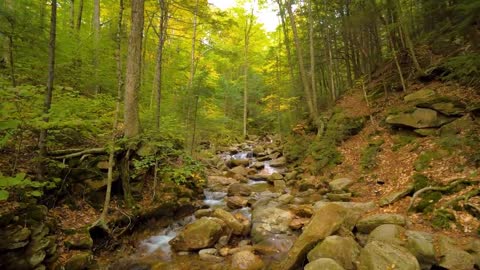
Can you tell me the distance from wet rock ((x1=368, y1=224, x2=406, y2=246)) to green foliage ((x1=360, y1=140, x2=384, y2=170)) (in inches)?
162

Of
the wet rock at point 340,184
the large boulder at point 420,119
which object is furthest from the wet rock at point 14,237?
the large boulder at point 420,119

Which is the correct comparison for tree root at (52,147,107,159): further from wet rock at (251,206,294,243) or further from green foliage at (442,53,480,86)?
green foliage at (442,53,480,86)

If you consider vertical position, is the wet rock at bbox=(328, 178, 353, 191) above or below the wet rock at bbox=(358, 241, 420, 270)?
above

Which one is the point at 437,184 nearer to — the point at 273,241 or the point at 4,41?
the point at 273,241

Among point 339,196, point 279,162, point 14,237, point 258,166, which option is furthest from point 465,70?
point 14,237

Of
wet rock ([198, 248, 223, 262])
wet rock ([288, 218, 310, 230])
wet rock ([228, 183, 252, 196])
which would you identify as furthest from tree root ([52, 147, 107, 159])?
wet rock ([288, 218, 310, 230])

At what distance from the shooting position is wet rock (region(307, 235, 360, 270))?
4801 millimetres

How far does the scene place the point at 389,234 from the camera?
16.4 ft

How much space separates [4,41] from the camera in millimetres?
6219

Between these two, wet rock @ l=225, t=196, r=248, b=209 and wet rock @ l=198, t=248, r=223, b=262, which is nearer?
wet rock @ l=198, t=248, r=223, b=262

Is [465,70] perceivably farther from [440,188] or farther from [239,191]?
[239,191]

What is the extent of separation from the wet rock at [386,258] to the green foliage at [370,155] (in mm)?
4976

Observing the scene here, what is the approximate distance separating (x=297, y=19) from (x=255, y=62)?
757cm

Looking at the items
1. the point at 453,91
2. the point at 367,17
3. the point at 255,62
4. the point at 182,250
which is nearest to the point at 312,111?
the point at 367,17
